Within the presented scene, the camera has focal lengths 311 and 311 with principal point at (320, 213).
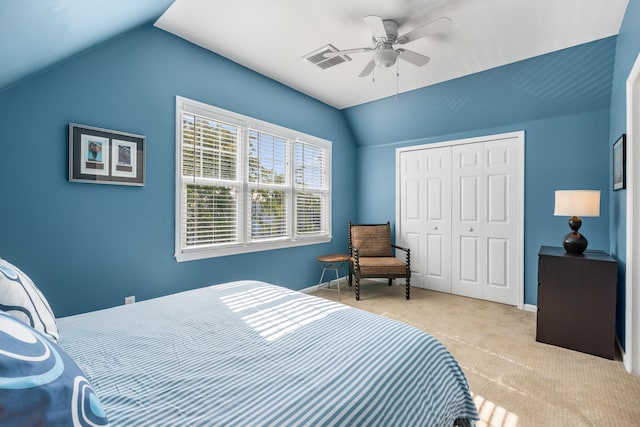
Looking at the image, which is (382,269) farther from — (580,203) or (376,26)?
(376,26)

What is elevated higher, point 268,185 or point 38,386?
point 268,185

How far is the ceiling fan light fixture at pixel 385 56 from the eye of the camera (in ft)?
8.92

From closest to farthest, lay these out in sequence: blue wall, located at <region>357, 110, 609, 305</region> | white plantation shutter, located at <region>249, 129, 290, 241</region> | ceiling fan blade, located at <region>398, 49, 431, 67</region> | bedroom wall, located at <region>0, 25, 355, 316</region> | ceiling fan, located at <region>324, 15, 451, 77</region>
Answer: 1. bedroom wall, located at <region>0, 25, 355, 316</region>
2. ceiling fan, located at <region>324, 15, 451, 77</region>
3. ceiling fan blade, located at <region>398, 49, 431, 67</region>
4. blue wall, located at <region>357, 110, 609, 305</region>
5. white plantation shutter, located at <region>249, 129, 290, 241</region>

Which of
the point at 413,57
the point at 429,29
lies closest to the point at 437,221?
the point at 413,57

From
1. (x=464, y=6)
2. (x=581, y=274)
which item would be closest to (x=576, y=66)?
(x=464, y=6)

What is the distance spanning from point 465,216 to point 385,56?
2571 millimetres

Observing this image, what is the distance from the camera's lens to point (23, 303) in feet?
3.21

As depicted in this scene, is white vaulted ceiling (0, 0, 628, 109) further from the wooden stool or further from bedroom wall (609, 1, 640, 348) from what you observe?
the wooden stool

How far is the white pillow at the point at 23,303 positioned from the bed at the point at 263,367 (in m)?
0.19

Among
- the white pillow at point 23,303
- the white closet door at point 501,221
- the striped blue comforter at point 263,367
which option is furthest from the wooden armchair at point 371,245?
the white pillow at point 23,303

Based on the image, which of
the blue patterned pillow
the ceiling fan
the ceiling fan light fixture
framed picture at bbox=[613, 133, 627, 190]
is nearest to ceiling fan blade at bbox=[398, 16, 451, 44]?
the ceiling fan

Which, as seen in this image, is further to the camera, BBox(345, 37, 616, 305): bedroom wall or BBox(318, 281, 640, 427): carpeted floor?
BBox(345, 37, 616, 305): bedroom wall

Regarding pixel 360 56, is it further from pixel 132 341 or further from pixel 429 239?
pixel 132 341

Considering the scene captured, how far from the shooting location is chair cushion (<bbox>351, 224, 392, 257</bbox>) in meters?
4.67
